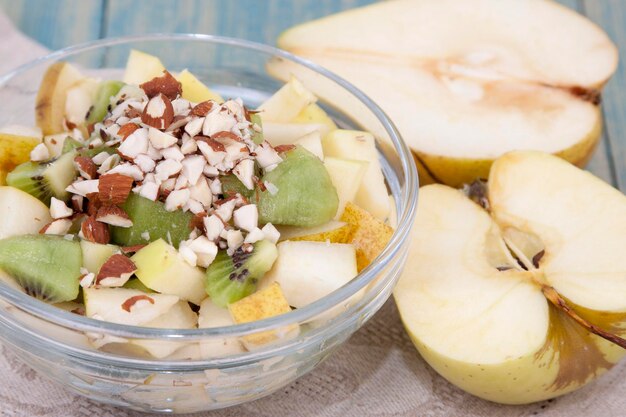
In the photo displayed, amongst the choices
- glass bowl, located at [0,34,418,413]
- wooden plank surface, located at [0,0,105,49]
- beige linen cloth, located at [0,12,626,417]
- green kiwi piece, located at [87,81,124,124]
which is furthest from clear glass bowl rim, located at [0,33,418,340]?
wooden plank surface, located at [0,0,105,49]

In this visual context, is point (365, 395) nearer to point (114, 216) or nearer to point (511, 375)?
point (511, 375)

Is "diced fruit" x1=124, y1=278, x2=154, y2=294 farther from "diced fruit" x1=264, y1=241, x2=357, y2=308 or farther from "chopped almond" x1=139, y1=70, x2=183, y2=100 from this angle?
"chopped almond" x1=139, y1=70, x2=183, y2=100

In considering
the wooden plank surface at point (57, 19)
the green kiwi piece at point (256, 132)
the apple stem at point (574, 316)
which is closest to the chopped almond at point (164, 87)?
the green kiwi piece at point (256, 132)

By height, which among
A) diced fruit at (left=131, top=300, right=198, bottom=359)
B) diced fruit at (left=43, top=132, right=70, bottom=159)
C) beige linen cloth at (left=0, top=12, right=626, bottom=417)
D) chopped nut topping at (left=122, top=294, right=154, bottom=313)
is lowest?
beige linen cloth at (left=0, top=12, right=626, bottom=417)

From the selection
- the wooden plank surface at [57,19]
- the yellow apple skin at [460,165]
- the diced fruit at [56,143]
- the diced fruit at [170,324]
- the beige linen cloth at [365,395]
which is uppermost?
the diced fruit at [56,143]

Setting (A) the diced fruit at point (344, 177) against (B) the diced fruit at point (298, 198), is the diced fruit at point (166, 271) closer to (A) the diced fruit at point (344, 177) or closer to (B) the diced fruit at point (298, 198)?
(B) the diced fruit at point (298, 198)

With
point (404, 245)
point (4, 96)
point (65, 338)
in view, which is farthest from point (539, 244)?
point (4, 96)

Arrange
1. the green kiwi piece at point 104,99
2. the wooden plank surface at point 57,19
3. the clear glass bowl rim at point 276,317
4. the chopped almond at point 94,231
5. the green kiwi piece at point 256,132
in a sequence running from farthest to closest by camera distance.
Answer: the wooden plank surface at point 57,19
the green kiwi piece at point 104,99
the green kiwi piece at point 256,132
the chopped almond at point 94,231
the clear glass bowl rim at point 276,317
